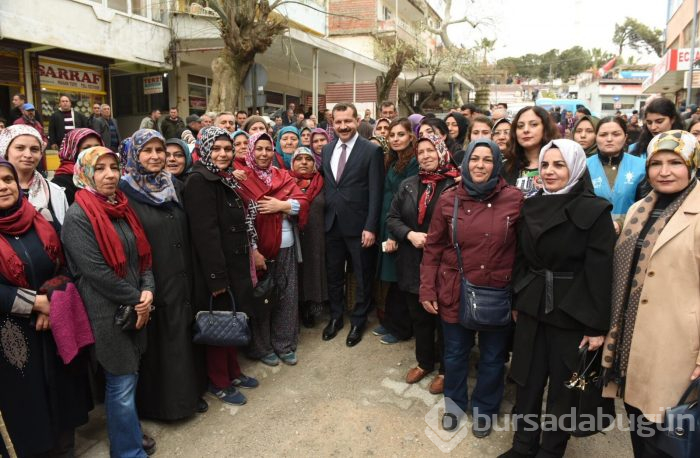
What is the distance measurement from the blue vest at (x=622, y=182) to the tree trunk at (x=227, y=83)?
22.7 ft

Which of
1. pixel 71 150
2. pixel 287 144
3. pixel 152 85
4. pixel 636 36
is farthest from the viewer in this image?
pixel 636 36

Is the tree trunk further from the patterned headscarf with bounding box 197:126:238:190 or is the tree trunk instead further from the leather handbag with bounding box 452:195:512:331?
the leather handbag with bounding box 452:195:512:331

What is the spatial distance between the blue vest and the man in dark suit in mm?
1778

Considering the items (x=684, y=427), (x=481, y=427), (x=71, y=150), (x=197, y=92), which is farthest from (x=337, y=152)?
(x=197, y=92)

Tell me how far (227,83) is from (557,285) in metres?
7.94

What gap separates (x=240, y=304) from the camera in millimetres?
3502

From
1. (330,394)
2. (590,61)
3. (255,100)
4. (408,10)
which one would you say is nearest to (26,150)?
(330,394)

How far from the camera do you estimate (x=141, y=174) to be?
2938 mm

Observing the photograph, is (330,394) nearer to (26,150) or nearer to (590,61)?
(26,150)

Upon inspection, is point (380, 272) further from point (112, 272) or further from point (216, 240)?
point (112, 272)

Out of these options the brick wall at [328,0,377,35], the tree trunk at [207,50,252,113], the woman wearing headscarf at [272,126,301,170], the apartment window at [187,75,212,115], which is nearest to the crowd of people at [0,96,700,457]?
the woman wearing headscarf at [272,126,301,170]

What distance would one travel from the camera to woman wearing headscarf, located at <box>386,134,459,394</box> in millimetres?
3547

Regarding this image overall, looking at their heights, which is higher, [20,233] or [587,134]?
[587,134]

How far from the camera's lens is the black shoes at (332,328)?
4516 millimetres
